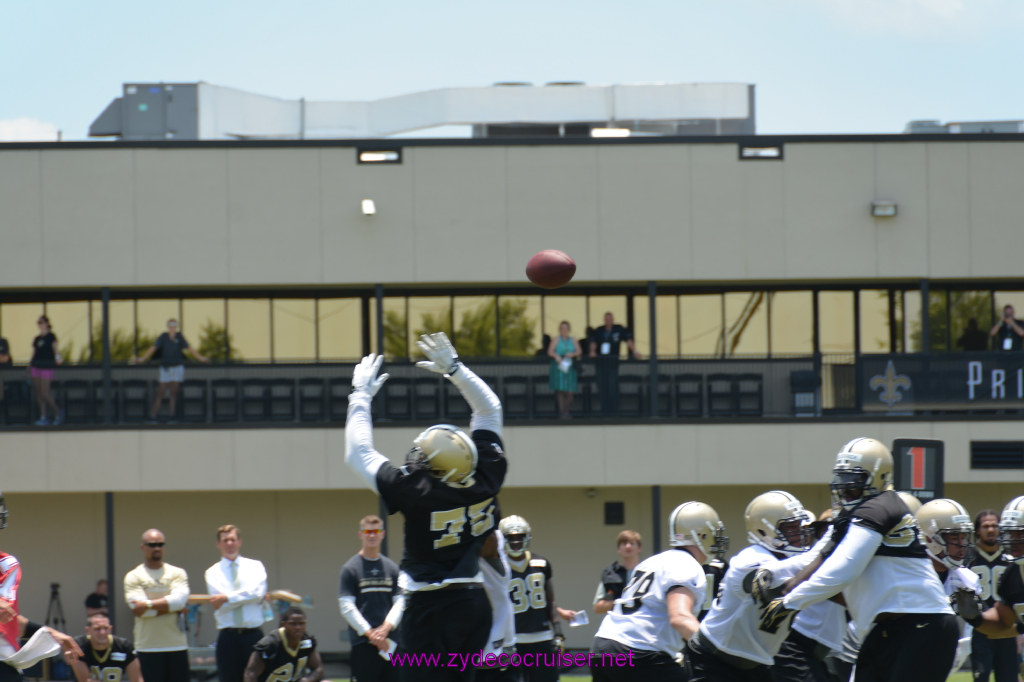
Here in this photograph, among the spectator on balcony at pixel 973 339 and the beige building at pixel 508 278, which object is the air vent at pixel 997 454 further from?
the spectator on balcony at pixel 973 339

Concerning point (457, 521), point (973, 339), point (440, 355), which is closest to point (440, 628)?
point (457, 521)

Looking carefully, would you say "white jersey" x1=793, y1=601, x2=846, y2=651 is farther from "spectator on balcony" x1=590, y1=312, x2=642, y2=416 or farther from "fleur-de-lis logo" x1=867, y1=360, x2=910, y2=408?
"fleur-de-lis logo" x1=867, y1=360, x2=910, y2=408

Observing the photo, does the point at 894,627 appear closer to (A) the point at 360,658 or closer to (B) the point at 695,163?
(A) the point at 360,658

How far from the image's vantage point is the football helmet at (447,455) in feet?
17.5

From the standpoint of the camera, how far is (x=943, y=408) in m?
19.7

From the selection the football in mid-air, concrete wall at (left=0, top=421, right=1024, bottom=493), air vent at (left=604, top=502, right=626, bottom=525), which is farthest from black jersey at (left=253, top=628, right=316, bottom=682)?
air vent at (left=604, top=502, right=626, bottom=525)

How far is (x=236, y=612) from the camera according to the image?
12.1 meters

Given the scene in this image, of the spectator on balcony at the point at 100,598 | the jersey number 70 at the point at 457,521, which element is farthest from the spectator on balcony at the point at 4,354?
the jersey number 70 at the point at 457,521

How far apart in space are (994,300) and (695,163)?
21.5ft

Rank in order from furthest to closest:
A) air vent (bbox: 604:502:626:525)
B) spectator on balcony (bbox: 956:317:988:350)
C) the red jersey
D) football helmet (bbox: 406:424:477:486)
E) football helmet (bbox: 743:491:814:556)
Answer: spectator on balcony (bbox: 956:317:988:350) → air vent (bbox: 604:502:626:525) → the red jersey → football helmet (bbox: 743:491:814:556) → football helmet (bbox: 406:424:477:486)

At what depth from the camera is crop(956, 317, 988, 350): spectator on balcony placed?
21.9 meters

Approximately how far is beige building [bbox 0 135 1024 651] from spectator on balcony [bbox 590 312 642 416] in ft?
1.16

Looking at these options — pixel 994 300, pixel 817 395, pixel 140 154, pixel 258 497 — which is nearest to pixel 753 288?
pixel 817 395

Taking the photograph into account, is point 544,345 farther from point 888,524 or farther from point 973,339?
point 888,524
